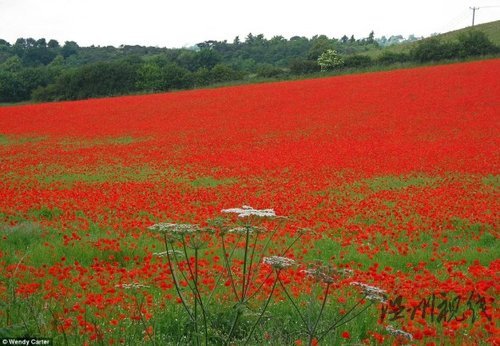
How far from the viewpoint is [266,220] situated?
11242mm

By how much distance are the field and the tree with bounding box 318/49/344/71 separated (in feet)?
82.9

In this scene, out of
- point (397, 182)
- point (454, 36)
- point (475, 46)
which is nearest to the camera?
point (397, 182)

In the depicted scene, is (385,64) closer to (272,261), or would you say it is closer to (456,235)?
(456,235)

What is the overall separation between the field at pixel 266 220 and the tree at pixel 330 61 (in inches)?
995

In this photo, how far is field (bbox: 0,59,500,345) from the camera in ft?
17.4

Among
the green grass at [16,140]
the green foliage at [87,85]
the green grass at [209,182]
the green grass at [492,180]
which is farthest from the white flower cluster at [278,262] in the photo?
the green foliage at [87,85]

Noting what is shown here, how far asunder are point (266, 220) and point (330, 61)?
2162 inches

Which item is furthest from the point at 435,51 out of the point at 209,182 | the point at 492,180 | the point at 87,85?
the point at 209,182

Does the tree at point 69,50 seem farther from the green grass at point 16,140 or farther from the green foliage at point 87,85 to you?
the green grass at point 16,140

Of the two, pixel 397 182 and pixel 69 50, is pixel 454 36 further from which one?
pixel 69 50

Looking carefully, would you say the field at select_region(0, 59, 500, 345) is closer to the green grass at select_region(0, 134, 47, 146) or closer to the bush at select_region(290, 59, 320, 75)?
the green grass at select_region(0, 134, 47, 146)

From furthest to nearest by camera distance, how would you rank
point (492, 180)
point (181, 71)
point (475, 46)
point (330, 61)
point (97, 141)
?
point (181, 71) < point (330, 61) < point (475, 46) < point (97, 141) < point (492, 180)

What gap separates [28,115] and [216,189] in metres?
31.6

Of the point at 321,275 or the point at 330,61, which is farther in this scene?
the point at 330,61
